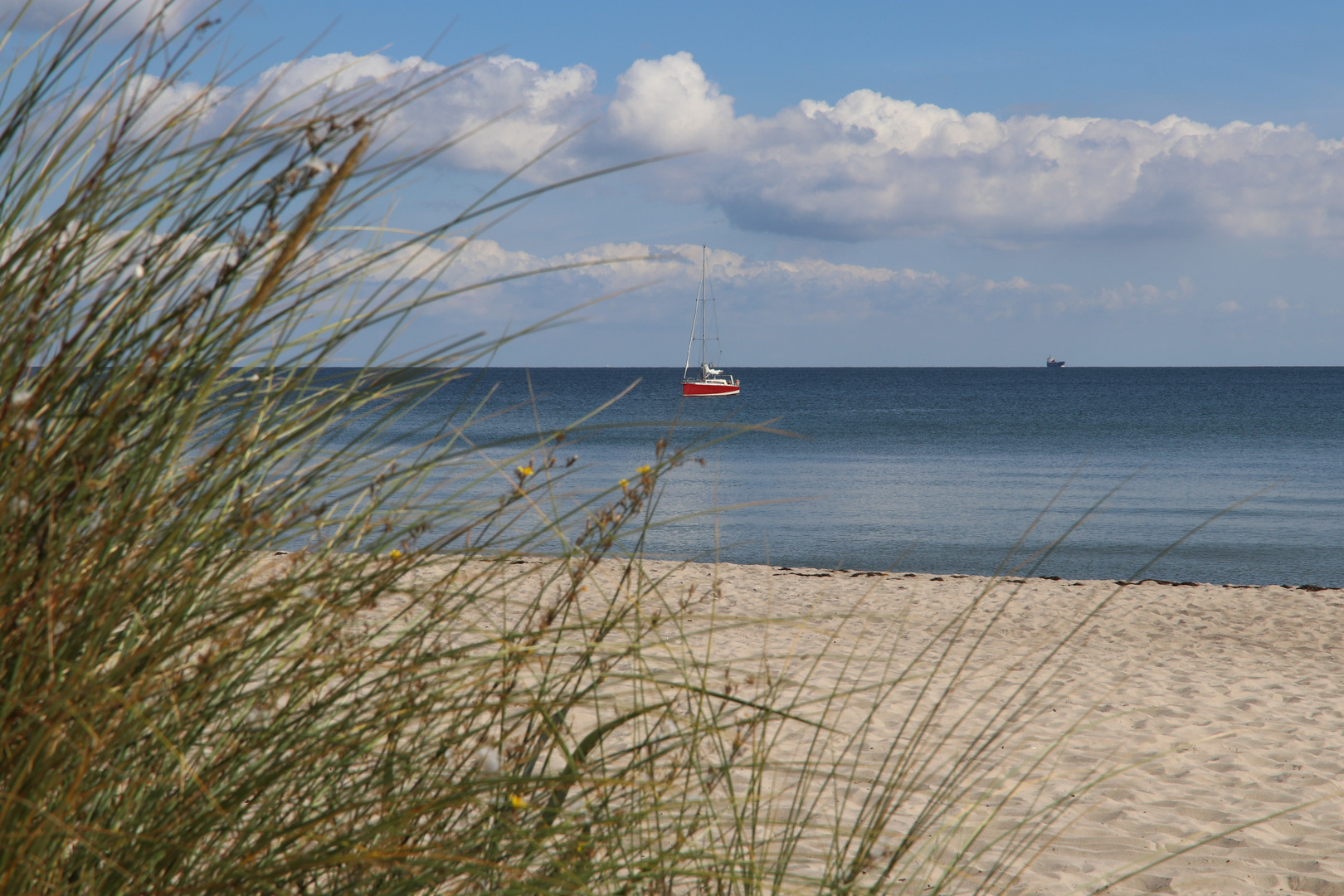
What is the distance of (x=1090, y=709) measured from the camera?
7.50 feet

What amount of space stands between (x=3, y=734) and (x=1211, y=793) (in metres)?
5.08

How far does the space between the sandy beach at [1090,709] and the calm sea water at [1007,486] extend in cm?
42

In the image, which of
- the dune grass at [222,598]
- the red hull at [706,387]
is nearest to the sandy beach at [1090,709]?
the dune grass at [222,598]

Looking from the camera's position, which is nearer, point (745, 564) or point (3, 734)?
point (3, 734)

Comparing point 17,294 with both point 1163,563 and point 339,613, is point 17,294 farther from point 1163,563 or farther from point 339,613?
point 1163,563

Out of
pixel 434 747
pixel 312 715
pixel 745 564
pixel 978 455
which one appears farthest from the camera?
pixel 978 455

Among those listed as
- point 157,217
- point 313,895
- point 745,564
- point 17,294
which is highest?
point 157,217

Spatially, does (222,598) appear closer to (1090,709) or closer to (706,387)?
(1090,709)

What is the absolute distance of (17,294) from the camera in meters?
1.25

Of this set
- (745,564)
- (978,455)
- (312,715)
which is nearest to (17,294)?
(312,715)

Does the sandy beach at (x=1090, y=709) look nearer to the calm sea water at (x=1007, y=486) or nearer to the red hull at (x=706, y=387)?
the calm sea water at (x=1007, y=486)

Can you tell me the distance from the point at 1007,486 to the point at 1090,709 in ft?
74.0

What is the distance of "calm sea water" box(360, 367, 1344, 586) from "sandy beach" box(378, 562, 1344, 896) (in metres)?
0.42

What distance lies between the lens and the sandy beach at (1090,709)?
1.85 m
